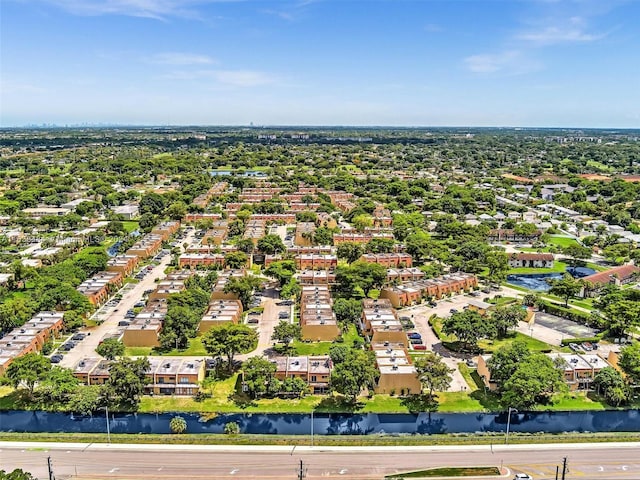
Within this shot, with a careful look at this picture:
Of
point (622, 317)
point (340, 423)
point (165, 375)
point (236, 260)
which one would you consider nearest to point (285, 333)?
point (340, 423)

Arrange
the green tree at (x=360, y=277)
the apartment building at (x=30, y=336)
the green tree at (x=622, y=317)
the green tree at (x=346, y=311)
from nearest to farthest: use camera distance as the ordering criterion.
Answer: the apartment building at (x=30, y=336), the green tree at (x=622, y=317), the green tree at (x=346, y=311), the green tree at (x=360, y=277)

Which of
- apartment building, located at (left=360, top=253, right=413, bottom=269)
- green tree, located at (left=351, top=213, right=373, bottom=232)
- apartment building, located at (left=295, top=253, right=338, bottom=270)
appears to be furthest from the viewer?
green tree, located at (left=351, top=213, right=373, bottom=232)

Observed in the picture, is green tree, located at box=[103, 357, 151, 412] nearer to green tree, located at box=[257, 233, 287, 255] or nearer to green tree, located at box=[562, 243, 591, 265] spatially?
green tree, located at box=[257, 233, 287, 255]

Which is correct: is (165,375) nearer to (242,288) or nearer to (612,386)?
(242,288)

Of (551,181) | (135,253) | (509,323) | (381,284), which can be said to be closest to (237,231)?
(135,253)

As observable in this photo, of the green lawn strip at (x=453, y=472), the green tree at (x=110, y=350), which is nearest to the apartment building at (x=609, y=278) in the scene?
the green lawn strip at (x=453, y=472)

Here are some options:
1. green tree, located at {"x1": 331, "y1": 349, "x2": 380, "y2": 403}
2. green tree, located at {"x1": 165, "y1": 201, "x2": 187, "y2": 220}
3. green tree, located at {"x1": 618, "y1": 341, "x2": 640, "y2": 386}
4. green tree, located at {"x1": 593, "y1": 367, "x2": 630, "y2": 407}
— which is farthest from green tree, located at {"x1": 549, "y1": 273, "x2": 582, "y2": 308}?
green tree, located at {"x1": 165, "y1": 201, "x2": 187, "y2": 220}

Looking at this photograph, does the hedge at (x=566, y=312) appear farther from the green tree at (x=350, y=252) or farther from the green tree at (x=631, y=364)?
the green tree at (x=350, y=252)
